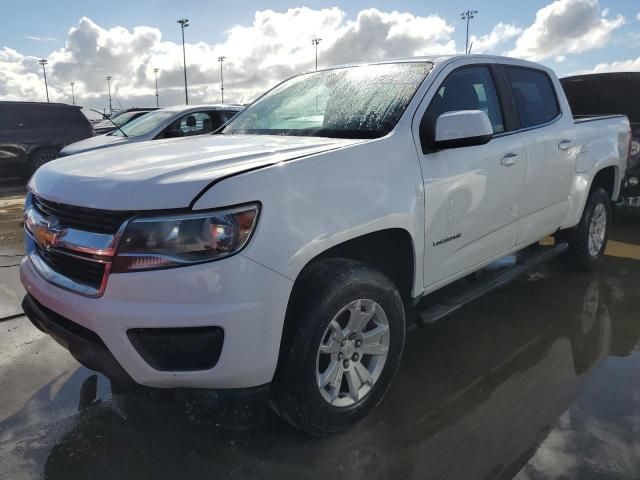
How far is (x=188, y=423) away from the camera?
270 centimetres

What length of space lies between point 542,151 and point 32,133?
11229 mm

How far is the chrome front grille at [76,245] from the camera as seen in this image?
81.1 inches

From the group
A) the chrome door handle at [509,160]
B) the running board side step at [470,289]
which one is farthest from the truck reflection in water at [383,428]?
the chrome door handle at [509,160]

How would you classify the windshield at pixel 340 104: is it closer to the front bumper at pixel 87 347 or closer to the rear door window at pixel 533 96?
the rear door window at pixel 533 96

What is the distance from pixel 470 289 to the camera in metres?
3.40

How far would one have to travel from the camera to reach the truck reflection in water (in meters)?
2.34

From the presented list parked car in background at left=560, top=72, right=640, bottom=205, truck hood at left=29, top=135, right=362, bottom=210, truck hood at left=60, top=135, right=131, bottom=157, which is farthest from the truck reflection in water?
truck hood at left=60, top=135, right=131, bottom=157

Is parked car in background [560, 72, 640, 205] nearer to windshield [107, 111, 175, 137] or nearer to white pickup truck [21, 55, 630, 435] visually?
white pickup truck [21, 55, 630, 435]

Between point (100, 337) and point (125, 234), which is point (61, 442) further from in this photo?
point (125, 234)

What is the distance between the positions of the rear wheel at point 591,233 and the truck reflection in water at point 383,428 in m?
1.30

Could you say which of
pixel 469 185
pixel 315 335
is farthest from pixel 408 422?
pixel 469 185

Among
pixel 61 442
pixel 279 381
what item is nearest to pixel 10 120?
pixel 61 442

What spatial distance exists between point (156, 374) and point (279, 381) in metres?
0.51

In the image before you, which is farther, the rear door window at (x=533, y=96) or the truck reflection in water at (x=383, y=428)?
the rear door window at (x=533, y=96)
